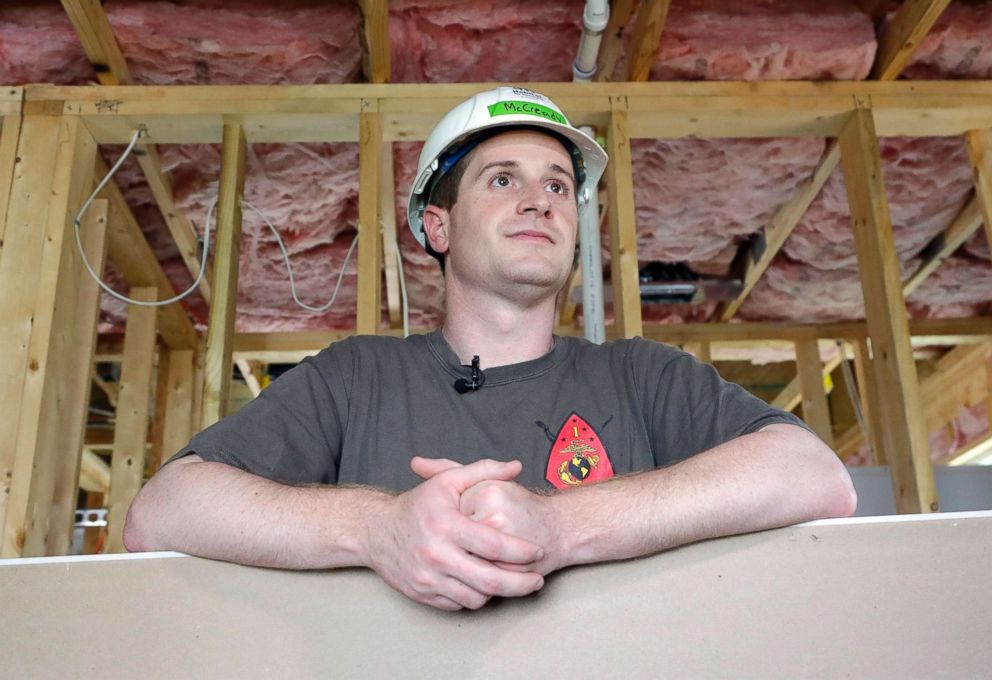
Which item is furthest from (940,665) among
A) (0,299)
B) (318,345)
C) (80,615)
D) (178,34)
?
(318,345)

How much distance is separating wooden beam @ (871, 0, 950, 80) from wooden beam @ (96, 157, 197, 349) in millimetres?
2612

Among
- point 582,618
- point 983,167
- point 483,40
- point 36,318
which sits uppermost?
point 483,40

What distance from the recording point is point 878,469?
320 centimetres

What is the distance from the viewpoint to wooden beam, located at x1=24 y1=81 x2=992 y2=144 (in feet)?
8.93

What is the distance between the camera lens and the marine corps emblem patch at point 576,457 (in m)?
1.36

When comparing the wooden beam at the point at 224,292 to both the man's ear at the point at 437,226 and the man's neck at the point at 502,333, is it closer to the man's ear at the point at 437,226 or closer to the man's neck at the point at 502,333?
the man's ear at the point at 437,226

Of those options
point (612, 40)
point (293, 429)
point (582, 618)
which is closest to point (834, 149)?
point (612, 40)

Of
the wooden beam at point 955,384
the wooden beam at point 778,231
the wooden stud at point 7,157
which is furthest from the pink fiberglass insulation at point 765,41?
the wooden beam at point 955,384

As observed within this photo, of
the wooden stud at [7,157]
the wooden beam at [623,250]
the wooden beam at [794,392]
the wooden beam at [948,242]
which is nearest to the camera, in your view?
the wooden beam at [623,250]

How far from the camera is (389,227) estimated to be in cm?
374

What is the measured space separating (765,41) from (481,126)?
5.05ft

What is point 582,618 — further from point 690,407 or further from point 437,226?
point 437,226

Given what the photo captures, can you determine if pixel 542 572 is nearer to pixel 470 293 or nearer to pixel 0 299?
pixel 470 293

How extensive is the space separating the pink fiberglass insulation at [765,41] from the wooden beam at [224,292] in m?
1.32
